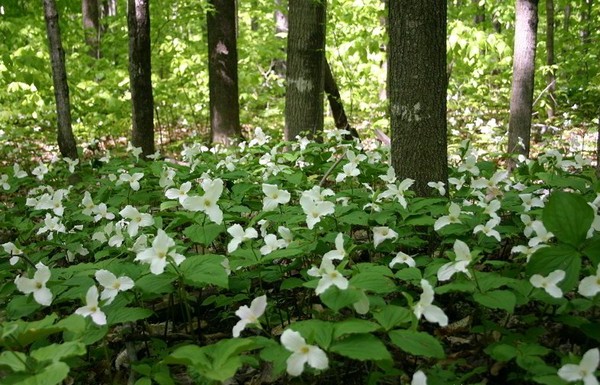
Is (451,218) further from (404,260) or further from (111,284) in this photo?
(111,284)

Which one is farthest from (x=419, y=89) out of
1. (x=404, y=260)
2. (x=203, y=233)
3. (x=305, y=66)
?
(x=305, y=66)

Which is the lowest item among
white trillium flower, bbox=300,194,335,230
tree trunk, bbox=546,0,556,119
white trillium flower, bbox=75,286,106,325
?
white trillium flower, bbox=75,286,106,325

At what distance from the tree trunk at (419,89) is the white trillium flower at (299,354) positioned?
6.24 ft

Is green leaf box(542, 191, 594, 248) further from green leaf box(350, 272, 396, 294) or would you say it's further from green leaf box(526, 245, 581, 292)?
green leaf box(350, 272, 396, 294)

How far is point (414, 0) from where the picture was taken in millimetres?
2898

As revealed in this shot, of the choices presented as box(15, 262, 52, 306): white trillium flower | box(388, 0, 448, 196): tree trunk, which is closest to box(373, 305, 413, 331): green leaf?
box(15, 262, 52, 306): white trillium flower

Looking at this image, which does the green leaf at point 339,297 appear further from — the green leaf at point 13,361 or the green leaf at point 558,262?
the green leaf at point 13,361

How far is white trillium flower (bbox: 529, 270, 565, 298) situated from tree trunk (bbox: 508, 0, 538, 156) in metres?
4.27

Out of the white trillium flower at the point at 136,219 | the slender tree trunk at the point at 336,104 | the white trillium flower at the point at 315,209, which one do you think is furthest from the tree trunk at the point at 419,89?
the slender tree trunk at the point at 336,104

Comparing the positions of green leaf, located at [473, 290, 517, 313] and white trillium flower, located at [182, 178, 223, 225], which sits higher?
white trillium flower, located at [182, 178, 223, 225]

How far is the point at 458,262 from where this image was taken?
179cm

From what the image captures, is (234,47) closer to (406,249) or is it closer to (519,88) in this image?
(519,88)

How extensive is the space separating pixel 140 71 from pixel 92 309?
14.8ft

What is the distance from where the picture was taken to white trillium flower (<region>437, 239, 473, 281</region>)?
1755 mm
